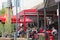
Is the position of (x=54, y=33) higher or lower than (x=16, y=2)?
lower

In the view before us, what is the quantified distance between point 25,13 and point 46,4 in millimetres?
4347

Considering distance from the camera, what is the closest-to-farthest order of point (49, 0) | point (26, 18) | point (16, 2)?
point (16, 2) < point (49, 0) < point (26, 18)

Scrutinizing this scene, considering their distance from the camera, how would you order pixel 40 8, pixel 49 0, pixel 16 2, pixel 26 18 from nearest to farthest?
pixel 16 2 → pixel 49 0 → pixel 40 8 → pixel 26 18

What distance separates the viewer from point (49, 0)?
18.7 metres

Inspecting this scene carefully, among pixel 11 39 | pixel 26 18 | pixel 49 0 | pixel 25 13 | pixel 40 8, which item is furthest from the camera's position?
pixel 26 18

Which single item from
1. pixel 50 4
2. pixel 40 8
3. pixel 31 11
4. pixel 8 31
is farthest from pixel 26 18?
pixel 50 4

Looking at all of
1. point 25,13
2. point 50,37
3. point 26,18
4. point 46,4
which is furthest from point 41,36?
point 26,18

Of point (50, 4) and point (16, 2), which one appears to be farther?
point (50, 4)

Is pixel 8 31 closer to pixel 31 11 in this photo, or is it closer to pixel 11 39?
pixel 11 39

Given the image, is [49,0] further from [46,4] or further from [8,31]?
[8,31]

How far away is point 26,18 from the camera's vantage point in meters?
24.8

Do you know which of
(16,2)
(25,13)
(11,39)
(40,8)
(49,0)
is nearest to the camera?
(16,2)

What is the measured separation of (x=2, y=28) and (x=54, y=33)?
6559 millimetres

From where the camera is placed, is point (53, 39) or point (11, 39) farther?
point (53, 39)
